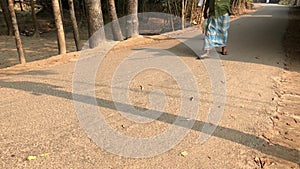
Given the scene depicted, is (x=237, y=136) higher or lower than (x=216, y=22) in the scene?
lower

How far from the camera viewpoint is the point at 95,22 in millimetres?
8055

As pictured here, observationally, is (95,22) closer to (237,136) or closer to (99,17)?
(99,17)

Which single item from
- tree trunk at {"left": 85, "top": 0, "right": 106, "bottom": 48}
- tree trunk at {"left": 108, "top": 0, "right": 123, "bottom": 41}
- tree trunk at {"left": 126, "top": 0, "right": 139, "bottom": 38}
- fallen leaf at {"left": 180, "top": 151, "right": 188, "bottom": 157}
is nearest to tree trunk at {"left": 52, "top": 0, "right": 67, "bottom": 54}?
tree trunk at {"left": 85, "top": 0, "right": 106, "bottom": 48}

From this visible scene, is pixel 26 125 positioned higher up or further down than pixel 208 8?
further down

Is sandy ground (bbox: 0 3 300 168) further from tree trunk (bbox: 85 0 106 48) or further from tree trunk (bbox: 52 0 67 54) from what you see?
tree trunk (bbox: 85 0 106 48)

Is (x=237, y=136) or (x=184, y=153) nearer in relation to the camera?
(x=184, y=153)

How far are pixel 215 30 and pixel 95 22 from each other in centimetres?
369

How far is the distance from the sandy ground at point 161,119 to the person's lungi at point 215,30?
485 mm

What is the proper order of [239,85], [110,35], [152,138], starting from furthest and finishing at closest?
[110,35], [239,85], [152,138]

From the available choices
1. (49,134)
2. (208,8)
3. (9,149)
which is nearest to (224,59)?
(208,8)

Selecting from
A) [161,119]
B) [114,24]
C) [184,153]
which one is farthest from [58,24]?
[184,153]

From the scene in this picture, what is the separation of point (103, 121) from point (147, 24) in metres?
13.0

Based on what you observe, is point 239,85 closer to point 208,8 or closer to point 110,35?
point 208,8

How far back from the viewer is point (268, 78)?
5.01 meters
